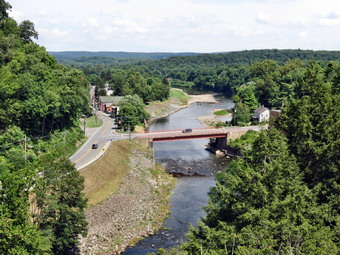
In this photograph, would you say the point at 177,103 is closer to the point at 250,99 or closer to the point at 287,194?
the point at 250,99

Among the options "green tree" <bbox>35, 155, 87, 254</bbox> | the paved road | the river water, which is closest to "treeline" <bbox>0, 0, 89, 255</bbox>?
"green tree" <bbox>35, 155, 87, 254</bbox>

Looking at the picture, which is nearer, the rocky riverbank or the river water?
the river water

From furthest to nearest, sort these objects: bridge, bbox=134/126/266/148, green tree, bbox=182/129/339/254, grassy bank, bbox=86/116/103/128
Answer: grassy bank, bbox=86/116/103/128 < bridge, bbox=134/126/266/148 < green tree, bbox=182/129/339/254

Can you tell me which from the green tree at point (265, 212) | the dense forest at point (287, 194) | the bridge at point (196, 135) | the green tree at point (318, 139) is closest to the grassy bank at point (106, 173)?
the bridge at point (196, 135)

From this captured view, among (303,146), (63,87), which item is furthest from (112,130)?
(303,146)

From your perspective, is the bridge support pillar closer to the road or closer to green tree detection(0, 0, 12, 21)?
the road

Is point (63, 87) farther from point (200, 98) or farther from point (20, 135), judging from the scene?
point (200, 98)

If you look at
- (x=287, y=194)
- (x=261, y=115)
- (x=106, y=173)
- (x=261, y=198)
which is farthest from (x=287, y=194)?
(x=261, y=115)
